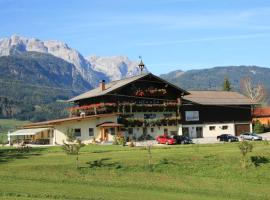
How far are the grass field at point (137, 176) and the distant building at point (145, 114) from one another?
84.6 ft

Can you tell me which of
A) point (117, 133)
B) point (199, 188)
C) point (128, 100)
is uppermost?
point (128, 100)

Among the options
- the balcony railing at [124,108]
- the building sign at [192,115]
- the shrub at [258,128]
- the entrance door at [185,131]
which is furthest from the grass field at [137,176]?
the shrub at [258,128]

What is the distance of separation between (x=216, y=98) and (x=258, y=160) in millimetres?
45208

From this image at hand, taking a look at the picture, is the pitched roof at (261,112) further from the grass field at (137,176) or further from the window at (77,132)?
the grass field at (137,176)

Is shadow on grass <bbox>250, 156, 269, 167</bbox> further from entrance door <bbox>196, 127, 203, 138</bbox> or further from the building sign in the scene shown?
entrance door <bbox>196, 127, 203, 138</bbox>

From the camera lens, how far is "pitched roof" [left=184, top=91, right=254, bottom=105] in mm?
88250

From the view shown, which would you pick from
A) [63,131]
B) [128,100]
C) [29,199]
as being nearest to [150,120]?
[128,100]

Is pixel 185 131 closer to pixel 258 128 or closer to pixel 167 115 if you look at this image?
pixel 167 115

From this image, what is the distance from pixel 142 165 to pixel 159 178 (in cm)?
438

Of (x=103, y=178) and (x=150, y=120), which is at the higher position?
(x=150, y=120)

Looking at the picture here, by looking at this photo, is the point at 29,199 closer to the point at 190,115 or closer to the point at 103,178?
the point at 103,178

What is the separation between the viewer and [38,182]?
33.9 m

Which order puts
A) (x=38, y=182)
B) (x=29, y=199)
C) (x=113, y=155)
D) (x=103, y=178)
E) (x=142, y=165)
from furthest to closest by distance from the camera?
(x=113, y=155) → (x=142, y=165) → (x=103, y=178) → (x=38, y=182) → (x=29, y=199)

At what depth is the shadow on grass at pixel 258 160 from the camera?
4543cm
